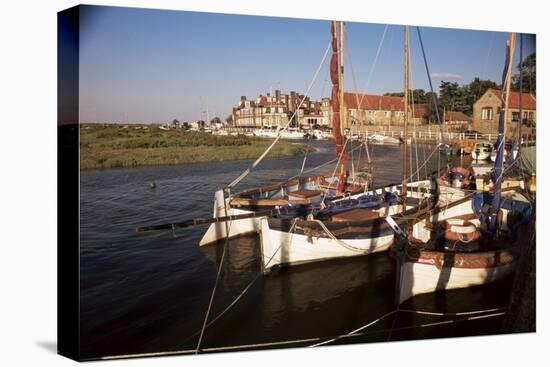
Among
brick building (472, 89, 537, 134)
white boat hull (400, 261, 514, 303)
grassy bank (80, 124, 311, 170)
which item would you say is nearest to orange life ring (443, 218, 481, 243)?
white boat hull (400, 261, 514, 303)

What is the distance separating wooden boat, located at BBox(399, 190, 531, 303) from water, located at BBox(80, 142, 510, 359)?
6.2 inches

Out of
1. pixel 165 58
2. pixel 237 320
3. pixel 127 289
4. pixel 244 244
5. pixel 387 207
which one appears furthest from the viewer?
pixel 387 207

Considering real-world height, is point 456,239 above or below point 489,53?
below

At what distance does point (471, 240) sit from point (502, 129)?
56.2 inches

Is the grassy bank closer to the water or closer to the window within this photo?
the water

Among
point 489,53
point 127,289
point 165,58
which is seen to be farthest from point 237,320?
point 489,53

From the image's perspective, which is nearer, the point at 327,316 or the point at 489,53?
the point at 327,316

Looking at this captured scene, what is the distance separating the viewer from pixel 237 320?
5152 mm

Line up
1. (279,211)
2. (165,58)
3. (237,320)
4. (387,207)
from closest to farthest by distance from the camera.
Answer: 1. (165,58)
2. (237,320)
3. (279,211)
4. (387,207)

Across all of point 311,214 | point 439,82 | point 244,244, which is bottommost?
→ point 244,244

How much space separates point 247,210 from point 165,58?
8.67 ft

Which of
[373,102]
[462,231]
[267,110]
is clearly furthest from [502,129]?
[267,110]

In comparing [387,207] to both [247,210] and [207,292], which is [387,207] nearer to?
[247,210]

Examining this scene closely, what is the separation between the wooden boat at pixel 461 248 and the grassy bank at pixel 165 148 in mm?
2062
